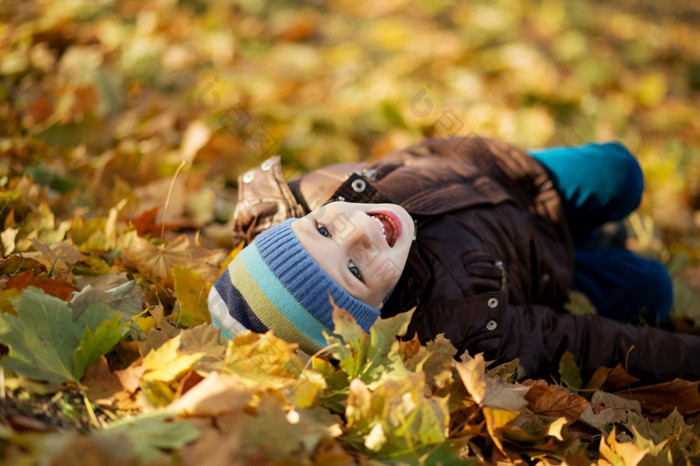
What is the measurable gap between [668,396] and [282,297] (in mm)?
1102

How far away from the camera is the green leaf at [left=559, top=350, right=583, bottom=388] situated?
1.66 m

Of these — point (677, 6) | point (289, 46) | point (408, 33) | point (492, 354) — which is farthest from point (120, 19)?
point (677, 6)

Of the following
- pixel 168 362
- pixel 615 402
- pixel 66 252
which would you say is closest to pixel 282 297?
pixel 168 362

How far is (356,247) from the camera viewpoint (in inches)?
58.5

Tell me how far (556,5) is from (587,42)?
1.97 ft

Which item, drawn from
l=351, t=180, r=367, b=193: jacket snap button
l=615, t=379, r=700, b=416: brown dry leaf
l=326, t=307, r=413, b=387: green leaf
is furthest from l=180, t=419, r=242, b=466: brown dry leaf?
l=615, t=379, r=700, b=416: brown dry leaf

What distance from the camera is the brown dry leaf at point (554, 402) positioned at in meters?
1.36

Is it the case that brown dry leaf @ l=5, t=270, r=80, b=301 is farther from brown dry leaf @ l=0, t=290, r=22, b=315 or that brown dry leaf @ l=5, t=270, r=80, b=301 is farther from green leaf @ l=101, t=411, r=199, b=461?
green leaf @ l=101, t=411, r=199, b=461

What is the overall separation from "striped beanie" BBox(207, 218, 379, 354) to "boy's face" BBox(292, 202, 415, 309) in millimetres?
35

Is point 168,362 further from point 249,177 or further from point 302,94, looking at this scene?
point 302,94

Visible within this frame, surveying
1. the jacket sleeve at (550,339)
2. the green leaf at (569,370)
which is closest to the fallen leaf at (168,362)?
the jacket sleeve at (550,339)

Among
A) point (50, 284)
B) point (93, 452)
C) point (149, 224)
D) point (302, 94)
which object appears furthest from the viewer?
point (302, 94)

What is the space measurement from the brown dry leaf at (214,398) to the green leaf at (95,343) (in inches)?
8.7

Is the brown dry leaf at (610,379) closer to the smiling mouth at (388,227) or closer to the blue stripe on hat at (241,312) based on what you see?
the smiling mouth at (388,227)
